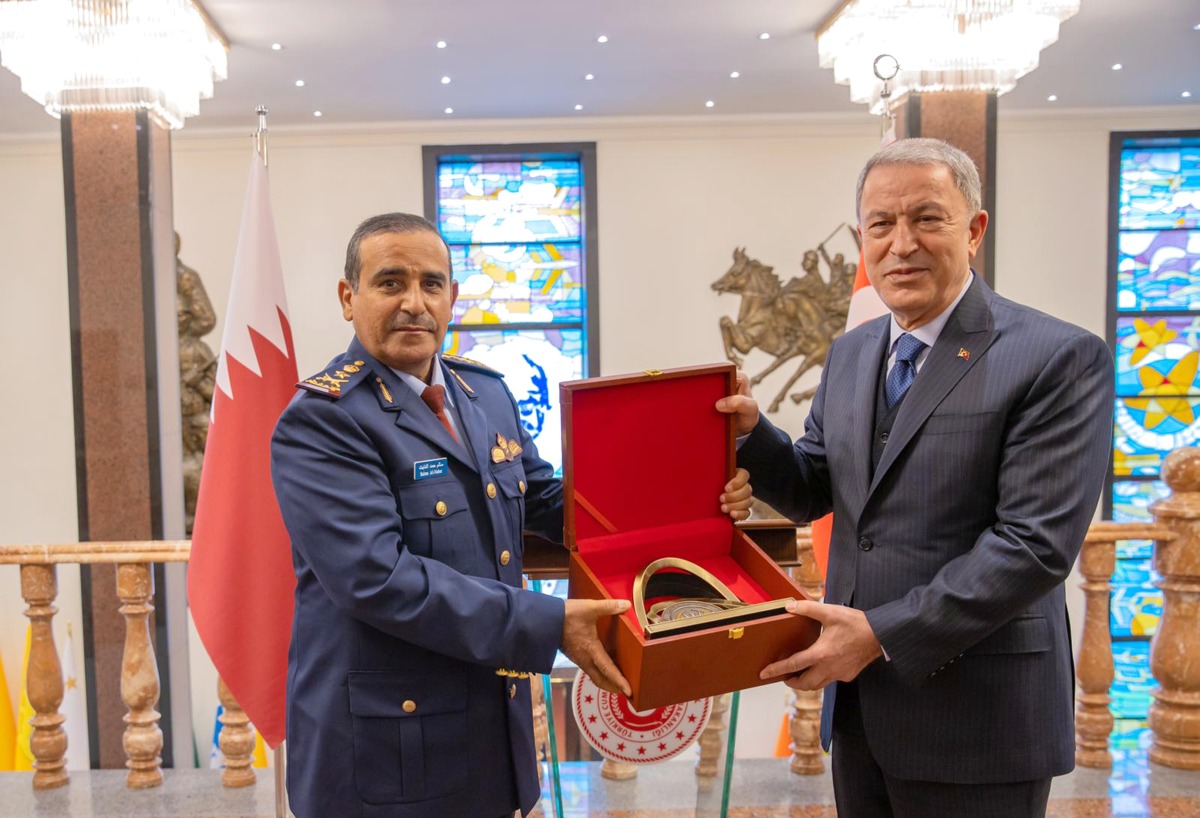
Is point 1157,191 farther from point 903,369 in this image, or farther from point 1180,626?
point 903,369

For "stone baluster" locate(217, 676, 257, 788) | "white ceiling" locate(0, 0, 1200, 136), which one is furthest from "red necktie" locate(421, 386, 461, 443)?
"white ceiling" locate(0, 0, 1200, 136)

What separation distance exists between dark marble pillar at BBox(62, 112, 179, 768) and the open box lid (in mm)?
3493

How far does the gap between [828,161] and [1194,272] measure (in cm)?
312

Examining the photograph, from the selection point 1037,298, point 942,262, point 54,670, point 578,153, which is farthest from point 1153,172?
point 54,670

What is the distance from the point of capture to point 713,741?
2.16m

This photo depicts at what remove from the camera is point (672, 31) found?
5230 mm

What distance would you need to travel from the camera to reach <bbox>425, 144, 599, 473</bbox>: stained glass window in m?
7.76

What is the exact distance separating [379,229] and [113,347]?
3482mm

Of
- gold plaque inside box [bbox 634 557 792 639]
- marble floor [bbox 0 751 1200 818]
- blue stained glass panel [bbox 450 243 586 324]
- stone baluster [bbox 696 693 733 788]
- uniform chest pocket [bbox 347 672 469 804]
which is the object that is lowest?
marble floor [bbox 0 751 1200 818]

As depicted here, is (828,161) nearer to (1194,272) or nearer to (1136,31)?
(1136,31)

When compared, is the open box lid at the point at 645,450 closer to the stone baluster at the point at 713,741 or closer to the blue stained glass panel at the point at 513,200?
the stone baluster at the point at 713,741

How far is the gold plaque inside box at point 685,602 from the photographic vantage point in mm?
1374

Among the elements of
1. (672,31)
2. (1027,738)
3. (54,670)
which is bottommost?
(54,670)

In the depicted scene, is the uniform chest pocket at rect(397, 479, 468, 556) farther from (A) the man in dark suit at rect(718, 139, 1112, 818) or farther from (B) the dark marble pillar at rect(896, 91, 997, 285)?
(B) the dark marble pillar at rect(896, 91, 997, 285)
